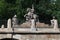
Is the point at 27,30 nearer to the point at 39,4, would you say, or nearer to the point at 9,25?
the point at 9,25

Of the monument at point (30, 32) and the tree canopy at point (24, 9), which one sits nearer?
the monument at point (30, 32)

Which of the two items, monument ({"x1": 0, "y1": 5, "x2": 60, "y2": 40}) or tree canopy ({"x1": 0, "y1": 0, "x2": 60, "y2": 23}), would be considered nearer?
monument ({"x1": 0, "y1": 5, "x2": 60, "y2": 40})

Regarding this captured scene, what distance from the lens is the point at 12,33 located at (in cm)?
2561

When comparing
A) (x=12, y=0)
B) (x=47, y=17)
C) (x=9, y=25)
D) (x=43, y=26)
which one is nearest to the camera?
(x=9, y=25)

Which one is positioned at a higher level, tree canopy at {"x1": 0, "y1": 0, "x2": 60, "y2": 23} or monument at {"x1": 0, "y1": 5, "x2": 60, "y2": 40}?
tree canopy at {"x1": 0, "y1": 0, "x2": 60, "y2": 23}

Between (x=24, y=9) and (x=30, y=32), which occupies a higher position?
(x=24, y=9)

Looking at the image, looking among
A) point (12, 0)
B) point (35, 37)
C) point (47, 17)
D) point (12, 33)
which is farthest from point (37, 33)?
point (12, 0)

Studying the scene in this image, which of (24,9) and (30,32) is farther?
(24,9)

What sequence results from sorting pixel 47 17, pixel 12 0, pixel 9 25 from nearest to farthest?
pixel 9 25 → pixel 47 17 → pixel 12 0

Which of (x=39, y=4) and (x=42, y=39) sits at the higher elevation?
(x=39, y=4)

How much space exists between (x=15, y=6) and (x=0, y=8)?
93.8 inches

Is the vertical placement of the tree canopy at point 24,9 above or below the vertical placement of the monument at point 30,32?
above

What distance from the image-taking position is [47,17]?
4128 cm

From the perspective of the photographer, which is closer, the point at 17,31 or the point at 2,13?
the point at 17,31
